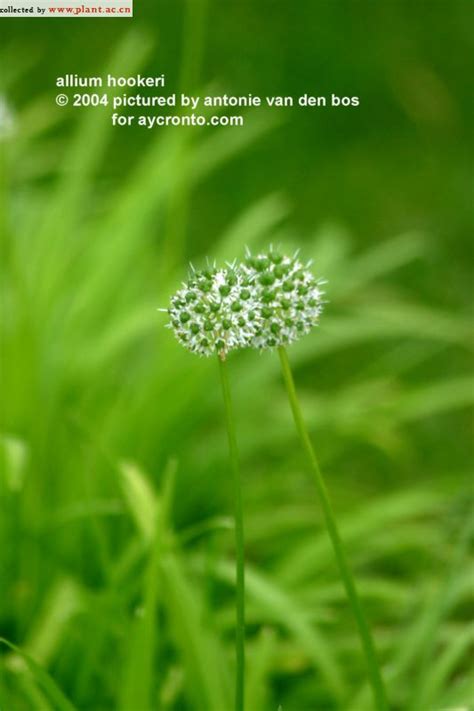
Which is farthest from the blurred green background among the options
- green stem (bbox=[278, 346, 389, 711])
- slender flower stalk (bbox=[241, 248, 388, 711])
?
slender flower stalk (bbox=[241, 248, 388, 711])

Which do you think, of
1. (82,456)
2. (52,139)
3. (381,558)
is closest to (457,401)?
(381,558)

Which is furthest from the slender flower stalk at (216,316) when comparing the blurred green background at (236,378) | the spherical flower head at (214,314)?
the blurred green background at (236,378)

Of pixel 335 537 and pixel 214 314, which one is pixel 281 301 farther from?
pixel 335 537

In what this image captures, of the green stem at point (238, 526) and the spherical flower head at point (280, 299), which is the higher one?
the spherical flower head at point (280, 299)

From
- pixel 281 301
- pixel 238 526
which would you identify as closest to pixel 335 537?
pixel 238 526

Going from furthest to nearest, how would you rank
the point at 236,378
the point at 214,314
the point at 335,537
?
the point at 236,378, the point at 335,537, the point at 214,314

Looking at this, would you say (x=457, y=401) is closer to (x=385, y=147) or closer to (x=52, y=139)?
(x=385, y=147)

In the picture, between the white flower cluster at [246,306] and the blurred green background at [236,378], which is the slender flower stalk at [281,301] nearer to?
the white flower cluster at [246,306]

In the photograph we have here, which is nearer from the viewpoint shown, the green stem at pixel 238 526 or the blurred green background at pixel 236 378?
the green stem at pixel 238 526
